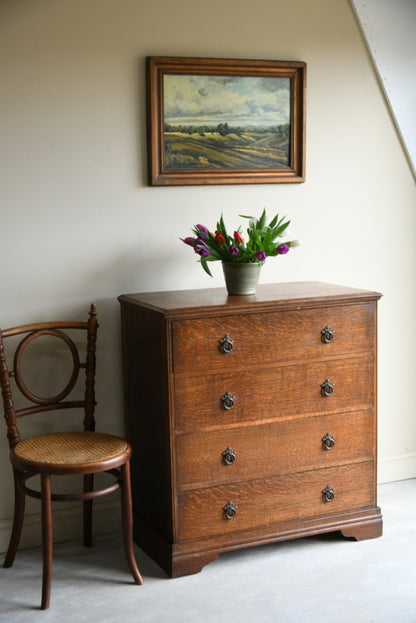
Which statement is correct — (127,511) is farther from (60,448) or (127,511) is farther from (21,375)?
(21,375)

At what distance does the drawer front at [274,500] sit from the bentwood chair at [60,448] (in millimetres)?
267

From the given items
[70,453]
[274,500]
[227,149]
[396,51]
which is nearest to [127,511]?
[70,453]

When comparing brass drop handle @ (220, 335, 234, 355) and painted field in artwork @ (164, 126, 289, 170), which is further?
painted field in artwork @ (164, 126, 289, 170)

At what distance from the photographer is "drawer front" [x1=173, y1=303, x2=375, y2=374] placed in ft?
9.54

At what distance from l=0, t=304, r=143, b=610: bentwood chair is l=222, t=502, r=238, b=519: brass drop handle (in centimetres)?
38

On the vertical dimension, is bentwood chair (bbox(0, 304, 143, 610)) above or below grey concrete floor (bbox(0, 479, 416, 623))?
above

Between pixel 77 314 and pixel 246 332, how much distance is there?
0.77 m

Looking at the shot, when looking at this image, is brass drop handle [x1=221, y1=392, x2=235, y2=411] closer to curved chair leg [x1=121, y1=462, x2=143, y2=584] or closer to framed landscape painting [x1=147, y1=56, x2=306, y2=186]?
curved chair leg [x1=121, y1=462, x2=143, y2=584]

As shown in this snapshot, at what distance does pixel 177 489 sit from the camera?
296cm

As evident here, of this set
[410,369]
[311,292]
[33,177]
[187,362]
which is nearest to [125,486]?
[187,362]

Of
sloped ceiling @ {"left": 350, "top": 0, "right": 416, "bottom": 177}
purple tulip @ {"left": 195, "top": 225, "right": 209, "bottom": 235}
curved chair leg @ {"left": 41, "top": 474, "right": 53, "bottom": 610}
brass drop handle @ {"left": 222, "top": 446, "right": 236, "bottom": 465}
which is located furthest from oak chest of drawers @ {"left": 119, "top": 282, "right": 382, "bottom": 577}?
sloped ceiling @ {"left": 350, "top": 0, "right": 416, "bottom": 177}

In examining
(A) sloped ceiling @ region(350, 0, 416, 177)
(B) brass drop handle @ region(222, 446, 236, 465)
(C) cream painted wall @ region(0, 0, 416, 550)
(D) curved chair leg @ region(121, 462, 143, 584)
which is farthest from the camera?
(A) sloped ceiling @ region(350, 0, 416, 177)

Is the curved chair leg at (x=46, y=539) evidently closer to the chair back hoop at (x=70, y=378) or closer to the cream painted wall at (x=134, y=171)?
the chair back hoop at (x=70, y=378)

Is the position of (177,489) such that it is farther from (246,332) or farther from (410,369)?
(410,369)
